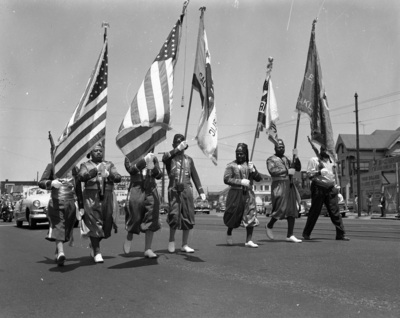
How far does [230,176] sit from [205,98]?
4.90ft

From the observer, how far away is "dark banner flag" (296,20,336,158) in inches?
393

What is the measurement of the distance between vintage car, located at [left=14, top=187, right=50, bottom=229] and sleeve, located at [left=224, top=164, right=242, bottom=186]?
962 cm

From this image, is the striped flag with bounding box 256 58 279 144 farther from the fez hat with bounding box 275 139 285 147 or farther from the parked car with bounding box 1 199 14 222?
the parked car with bounding box 1 199 14 222

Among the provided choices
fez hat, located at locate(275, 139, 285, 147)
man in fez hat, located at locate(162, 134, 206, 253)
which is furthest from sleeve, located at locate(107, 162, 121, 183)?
fez hat, located at locate(275, 139, 285, 147)

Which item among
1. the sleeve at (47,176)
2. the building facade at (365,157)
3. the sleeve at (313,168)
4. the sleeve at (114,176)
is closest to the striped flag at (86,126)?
the sleeve at (47,176)

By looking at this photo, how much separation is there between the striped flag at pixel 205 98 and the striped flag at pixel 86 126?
1.58m

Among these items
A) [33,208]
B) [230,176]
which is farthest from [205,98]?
[33,208]

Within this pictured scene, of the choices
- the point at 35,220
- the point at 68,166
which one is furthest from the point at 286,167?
the point at 35,220

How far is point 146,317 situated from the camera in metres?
3.82

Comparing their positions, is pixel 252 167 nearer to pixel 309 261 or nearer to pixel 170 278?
pixel 309 261

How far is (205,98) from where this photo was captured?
26.4 ft

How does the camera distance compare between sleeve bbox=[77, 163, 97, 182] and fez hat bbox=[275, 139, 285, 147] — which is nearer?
sleeve bbox=[77, 163, 97, 182]

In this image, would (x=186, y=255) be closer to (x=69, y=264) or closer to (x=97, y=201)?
(x=97, y=201)

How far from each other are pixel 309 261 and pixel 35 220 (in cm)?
1289
